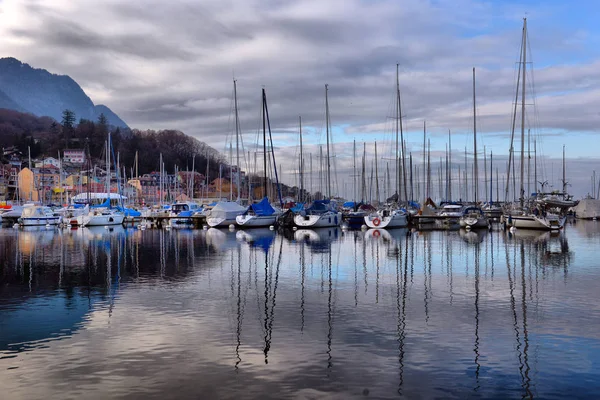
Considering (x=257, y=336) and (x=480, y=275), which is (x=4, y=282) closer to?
(x=257, y=336)

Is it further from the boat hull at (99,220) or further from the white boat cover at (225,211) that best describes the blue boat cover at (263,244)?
the boat hull at (99,220)

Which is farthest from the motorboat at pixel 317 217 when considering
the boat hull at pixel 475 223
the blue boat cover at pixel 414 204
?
the blue boat cover at pixel 414 204

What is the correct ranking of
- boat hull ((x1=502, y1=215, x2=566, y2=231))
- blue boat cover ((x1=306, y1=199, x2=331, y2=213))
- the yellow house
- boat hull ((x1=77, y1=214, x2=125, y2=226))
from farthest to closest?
the yellow house
boat hull ((x1=77, y1=214, x2=125, y2=226))
blue boat cover ((x1=306, y1=199, x2=331, y2=213))
boat hull ((x1=502, y1=215, x2=566, y2=231))

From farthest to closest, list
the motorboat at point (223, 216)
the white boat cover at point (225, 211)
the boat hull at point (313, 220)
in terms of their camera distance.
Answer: the white boat cover at point (225, 211) < the motorboat at point (223, 216) < the boat hull at point (313, 220)

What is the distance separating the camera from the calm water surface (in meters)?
10.3

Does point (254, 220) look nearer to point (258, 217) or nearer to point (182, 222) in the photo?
point (258, 217)

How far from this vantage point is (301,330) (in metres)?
14.4

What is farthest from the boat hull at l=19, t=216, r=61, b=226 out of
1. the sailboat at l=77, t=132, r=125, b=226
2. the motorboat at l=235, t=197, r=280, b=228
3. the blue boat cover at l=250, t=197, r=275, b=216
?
the blue boat cover at l=250, t=197, r=275, b=216

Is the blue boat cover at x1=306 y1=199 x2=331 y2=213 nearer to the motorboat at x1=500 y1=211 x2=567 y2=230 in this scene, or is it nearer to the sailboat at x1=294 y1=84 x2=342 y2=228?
the sailboat at x1=294 y1=84 x2=342 y2=228

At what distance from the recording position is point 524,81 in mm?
51656

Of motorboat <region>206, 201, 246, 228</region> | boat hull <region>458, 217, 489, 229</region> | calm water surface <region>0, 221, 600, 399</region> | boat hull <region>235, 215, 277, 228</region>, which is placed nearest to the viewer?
calm water surface <region>0, 221, 600, 399</region>

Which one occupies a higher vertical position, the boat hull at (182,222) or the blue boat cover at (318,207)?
the blue boat cover at (318,207)

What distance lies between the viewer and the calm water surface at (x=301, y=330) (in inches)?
405

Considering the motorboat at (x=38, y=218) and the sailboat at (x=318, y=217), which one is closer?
the sailboat at (x=318, y=217)
